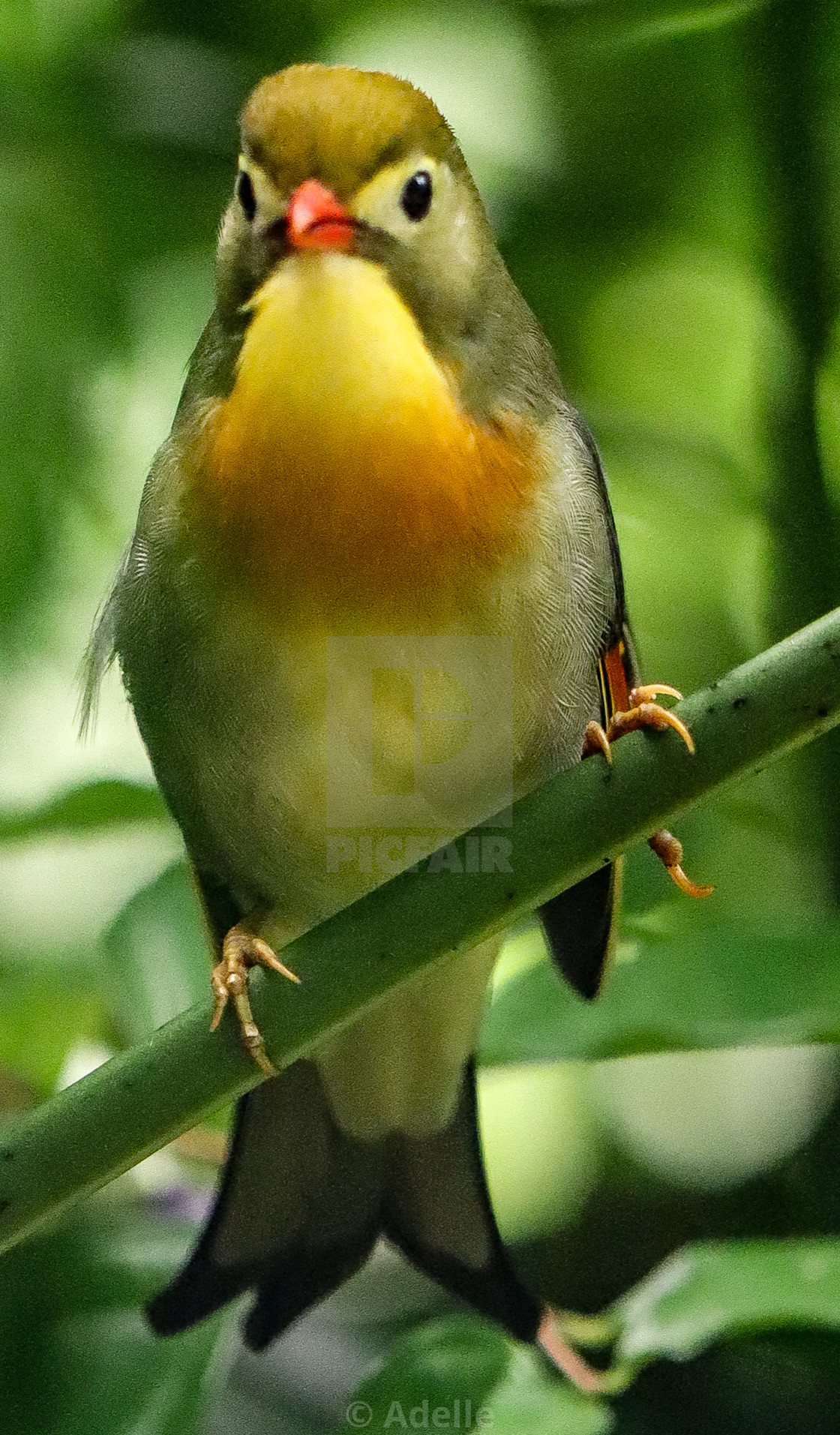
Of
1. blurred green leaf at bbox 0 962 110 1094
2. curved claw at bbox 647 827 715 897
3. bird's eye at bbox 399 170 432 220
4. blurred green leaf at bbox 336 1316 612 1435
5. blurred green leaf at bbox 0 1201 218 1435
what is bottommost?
blurred green leaf at bbox 0 1201 218 1435

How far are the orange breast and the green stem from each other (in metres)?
0.34

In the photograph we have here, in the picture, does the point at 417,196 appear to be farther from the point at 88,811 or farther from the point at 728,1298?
the point at 728,1298

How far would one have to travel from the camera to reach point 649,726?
128 centimetres

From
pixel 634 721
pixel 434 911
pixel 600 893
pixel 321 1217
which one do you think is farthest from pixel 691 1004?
pixel 434 911

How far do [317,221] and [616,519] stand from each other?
Result: 0.97m

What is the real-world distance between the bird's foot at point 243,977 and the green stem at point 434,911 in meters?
0.01

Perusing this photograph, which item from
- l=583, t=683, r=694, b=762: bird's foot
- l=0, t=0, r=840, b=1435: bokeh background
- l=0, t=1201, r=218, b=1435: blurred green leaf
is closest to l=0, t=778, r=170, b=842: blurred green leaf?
l=0, t=0, r=840, b=1435: bokeh background

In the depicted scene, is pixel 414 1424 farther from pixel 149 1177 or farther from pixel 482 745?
pixel 482 745

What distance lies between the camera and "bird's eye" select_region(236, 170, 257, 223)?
59.3 inches

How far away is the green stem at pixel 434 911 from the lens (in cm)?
111

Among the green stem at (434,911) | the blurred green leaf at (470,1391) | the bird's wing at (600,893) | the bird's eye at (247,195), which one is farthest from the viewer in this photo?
the bird's wing at (600,893)

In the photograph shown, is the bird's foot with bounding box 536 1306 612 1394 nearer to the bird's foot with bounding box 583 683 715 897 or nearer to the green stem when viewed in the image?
the bird's foot with bounding box 583 683 715 897

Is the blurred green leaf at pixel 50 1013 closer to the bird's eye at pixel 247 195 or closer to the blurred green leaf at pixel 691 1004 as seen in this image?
the blurred green leaf at pixel 691 1004

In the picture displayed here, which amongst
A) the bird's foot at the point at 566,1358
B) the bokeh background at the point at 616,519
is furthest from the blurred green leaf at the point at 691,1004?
the bird's foot at the point at 566,1358
